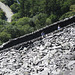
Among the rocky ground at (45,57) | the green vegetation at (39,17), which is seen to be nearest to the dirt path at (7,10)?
the green vegetation at (39,17)

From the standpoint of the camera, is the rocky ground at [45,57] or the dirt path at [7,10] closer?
the rocky ground at [45,57]

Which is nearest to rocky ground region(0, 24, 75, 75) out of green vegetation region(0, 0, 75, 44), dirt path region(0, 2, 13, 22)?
green vegetation region(0, 0, 75, 44)

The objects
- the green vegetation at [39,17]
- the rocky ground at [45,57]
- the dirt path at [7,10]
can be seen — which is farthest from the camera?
the dirt path at [7,10]

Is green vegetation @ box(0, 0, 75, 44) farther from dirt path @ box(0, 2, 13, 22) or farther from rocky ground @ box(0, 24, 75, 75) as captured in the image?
rocky ground @ box(0, 24, 75, 75)

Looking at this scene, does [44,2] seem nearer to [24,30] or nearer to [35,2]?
[35,2]

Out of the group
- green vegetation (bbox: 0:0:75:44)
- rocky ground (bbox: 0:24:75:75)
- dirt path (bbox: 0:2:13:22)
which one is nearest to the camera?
rocky ground (bbox: 0:24:75:75)

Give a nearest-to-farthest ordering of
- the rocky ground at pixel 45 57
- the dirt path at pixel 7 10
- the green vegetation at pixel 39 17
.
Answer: the rocky ground at pixel 45 57 → the green vegetation at pixel 39 17 → the dirt path at pixel 7 10

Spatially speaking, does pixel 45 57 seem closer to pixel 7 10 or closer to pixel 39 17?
pixel 39 17

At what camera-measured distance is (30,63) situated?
4.33 metres

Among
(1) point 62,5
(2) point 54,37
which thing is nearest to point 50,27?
(2) point 54,37

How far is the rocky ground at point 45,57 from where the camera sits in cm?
366

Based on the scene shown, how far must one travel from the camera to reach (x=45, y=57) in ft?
14.3

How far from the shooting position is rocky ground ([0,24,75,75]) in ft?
12.0

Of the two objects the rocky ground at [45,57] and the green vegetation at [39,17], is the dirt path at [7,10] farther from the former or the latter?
the rocky ground at [45,57]
